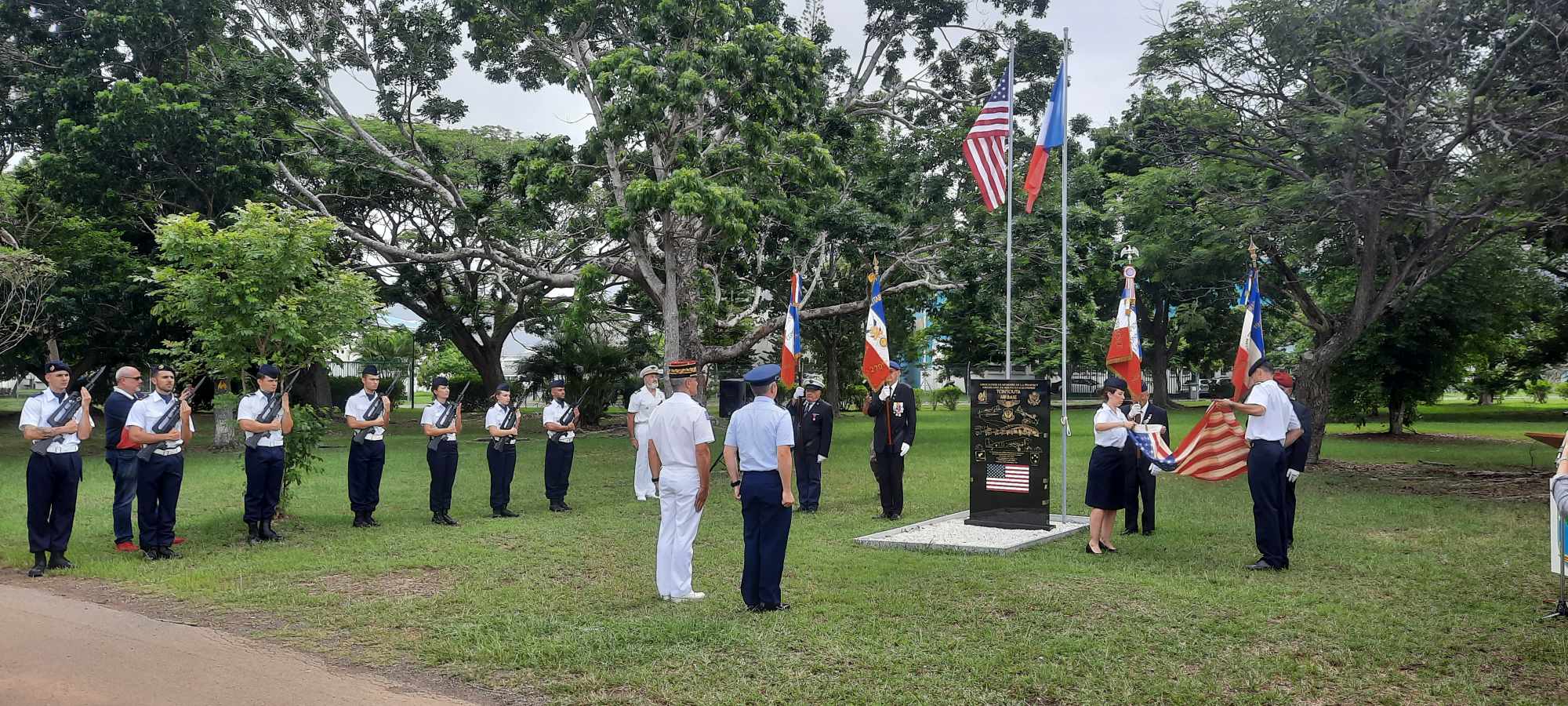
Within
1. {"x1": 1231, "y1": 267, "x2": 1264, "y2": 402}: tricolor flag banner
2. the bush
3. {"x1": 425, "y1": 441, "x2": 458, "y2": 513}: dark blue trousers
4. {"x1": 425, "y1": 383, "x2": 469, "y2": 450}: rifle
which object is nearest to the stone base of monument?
{"x1": 1231, "y1": 267, "x2": 1264, "y2": 402}: tricolor flag banner

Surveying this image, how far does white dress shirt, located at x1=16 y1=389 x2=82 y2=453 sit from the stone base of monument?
23.7 feet

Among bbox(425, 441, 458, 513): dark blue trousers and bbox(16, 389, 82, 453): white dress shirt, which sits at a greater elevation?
bbox(16, 389, 82, 453): white dress shirt

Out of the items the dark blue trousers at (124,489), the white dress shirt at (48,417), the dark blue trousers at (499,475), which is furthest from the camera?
the dark blue trousers at (499,475)

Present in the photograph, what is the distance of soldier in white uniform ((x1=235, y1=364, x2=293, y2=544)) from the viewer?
10.7 meters

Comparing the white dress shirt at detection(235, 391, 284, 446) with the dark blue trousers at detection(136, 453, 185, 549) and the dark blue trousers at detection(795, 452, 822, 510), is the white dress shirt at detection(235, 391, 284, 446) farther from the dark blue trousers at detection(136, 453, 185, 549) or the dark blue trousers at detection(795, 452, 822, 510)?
the dark blue trousers at detection(795, 452, 822, 510)

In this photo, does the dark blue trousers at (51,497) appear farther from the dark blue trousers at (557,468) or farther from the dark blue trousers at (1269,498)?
the dark blue trousers at (1269,498)

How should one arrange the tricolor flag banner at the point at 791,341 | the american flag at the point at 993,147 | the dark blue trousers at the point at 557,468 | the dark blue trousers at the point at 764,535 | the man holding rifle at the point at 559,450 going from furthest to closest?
the tricolor flag banner at the point at 791,341 → the dark blue trousers at the point at 557,468 → the man holding rifle at the point at 559,450 → the american flag at the point at 993,147 → the dark blue trousers at the point at 764,535

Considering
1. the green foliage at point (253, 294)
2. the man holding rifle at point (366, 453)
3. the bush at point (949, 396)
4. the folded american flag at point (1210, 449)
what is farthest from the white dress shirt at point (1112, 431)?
the bush at point (949, 396)

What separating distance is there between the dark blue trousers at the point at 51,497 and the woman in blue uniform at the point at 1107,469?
358 inches

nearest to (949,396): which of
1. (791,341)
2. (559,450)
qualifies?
(791,341)

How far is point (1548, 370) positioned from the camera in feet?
90.1

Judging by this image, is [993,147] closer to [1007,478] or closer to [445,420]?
[1007,478]

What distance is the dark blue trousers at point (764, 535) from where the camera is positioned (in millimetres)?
7426

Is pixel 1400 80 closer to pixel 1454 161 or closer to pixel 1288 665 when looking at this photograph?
pixel 1454 161
